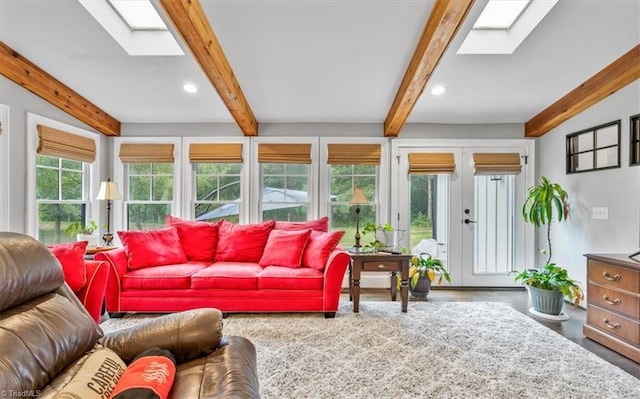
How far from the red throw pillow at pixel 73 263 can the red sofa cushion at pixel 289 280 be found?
1.43m

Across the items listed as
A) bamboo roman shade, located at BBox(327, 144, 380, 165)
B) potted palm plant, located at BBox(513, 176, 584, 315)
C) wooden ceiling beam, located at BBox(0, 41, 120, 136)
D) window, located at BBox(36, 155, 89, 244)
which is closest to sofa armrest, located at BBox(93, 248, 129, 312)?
window, located at BBox(36, 155, 89, 244)

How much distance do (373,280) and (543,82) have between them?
298cm

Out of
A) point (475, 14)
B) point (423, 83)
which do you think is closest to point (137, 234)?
point (423, 83)

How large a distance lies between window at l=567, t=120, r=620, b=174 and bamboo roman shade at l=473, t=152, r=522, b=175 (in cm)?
58

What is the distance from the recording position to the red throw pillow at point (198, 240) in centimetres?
357

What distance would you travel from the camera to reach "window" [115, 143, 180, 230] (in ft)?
14.1

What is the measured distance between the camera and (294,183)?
4309mm

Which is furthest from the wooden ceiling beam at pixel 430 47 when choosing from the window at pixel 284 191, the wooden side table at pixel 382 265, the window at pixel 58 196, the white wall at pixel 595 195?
the window at pixel 58 196

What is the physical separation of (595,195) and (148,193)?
213 inches

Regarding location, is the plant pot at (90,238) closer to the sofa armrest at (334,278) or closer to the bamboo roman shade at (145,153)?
the bamboo roman shade at (145,153)

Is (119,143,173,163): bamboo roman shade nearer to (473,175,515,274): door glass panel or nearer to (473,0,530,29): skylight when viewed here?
(473,0,530,29): skylight

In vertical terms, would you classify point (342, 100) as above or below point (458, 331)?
above

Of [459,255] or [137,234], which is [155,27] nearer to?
[137,234]

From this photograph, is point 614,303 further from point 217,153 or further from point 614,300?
point 217,153
